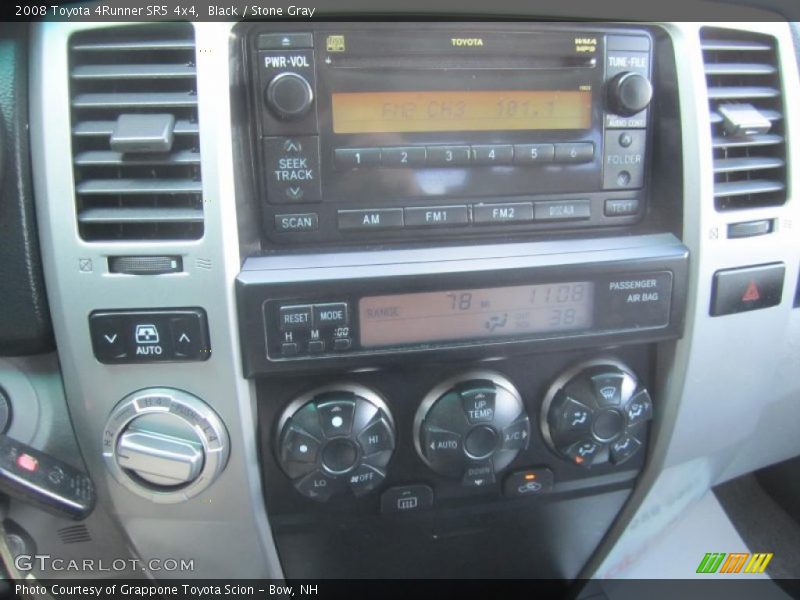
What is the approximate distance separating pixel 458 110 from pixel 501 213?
0.44ft

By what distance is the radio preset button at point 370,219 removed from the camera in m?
0.75

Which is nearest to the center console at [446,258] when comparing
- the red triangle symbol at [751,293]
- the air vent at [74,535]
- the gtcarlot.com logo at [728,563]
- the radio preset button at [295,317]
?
the radio preset button at [295,317]

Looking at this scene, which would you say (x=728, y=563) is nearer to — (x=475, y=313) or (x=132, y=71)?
(x=475, y=313)

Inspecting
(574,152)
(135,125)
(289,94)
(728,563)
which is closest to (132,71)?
(135,125)

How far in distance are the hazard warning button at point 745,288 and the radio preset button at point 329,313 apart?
0.48 m

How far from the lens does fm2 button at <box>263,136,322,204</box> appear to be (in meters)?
0.72

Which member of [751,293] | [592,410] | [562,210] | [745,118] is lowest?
[592,410]

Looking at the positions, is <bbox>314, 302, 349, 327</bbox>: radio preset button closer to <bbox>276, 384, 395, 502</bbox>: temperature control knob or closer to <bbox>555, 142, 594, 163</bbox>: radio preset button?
<bbox>276, 384, 395, 502</bbox>: temperature control knob

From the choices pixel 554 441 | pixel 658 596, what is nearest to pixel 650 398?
pixel 554 441

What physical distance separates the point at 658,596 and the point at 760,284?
0.58 meters

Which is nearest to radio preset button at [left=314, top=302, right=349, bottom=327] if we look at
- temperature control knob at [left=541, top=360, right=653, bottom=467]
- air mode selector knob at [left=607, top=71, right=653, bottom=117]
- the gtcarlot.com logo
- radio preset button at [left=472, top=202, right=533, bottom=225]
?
radio preset button at [left=472, top=202, right=533, bottom=225]

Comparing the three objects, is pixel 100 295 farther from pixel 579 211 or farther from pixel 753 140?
pixel 753 140

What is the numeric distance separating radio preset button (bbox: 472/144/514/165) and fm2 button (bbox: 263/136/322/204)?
0.19 meters

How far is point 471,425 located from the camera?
0.77 m
